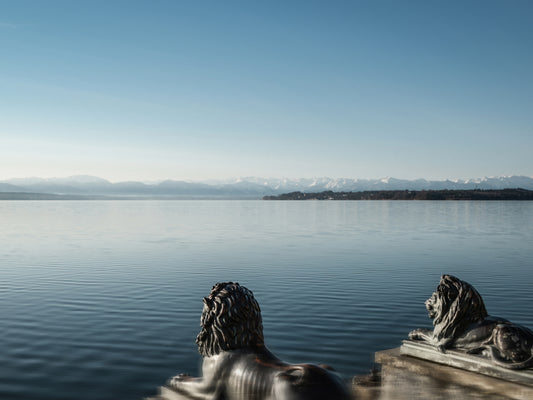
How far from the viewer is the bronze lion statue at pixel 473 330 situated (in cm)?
746

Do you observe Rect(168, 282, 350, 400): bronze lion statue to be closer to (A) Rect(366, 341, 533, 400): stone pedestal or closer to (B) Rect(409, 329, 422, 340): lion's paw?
(A) Rect(366, 341, 533, 400): stone pedestal

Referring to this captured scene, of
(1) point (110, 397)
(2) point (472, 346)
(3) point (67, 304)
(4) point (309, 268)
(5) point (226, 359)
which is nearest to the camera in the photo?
(5) point (226, 359)

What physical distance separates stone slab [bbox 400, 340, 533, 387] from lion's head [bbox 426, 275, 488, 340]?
0.34 meters

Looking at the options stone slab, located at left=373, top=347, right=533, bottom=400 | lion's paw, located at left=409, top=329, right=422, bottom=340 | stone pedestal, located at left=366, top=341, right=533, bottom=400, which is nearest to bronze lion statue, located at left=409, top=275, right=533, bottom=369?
stone pedestal, located at left=366, top=341, right=533, bottom=400

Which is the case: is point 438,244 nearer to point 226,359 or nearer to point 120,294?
point 120,294

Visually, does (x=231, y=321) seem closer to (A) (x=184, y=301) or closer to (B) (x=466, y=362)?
(B) (x=466, y=362)

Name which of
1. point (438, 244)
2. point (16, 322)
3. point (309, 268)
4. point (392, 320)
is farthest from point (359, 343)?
point (438, 244)

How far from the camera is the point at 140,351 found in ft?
43.2

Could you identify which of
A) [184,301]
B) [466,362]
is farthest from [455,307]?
[184,301]

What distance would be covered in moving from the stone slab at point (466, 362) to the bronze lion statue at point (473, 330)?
84mm

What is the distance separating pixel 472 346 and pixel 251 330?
4.27m

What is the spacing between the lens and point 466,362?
8.08 m

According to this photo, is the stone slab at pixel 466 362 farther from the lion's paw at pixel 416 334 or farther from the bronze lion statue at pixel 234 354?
the bronze lion statue at pixel 234 354

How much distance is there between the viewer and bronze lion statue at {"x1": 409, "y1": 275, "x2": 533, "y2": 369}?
7461 millimetres
